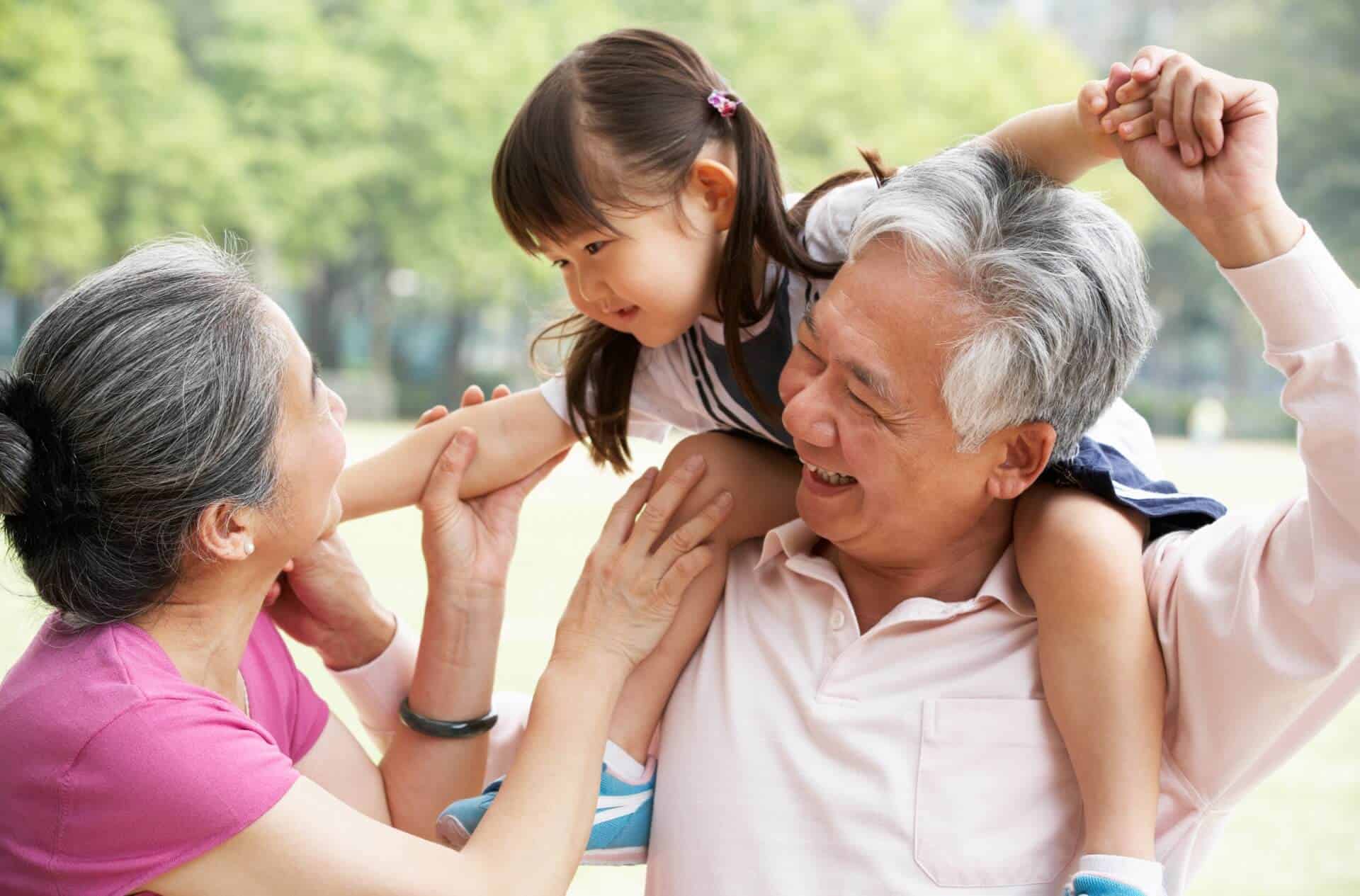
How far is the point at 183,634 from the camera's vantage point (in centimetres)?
146

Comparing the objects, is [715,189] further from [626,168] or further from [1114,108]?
[1114,108]

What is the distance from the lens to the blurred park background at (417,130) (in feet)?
62.9

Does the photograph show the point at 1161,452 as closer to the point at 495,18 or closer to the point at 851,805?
the point at 495,18

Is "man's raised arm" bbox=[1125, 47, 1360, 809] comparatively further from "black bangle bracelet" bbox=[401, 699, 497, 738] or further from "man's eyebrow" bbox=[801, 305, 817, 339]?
"black bangle bracelet" bbox=[401, 699, 497, 738]

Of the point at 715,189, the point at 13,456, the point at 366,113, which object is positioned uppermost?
the point at 715,189

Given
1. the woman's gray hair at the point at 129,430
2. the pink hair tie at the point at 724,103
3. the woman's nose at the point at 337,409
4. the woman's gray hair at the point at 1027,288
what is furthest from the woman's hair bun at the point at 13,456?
the pink hair tie at the point at 724,103

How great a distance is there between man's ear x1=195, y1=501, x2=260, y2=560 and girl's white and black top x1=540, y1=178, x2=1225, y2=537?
699 millimetres

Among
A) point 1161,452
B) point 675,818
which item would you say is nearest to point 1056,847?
point 675,818

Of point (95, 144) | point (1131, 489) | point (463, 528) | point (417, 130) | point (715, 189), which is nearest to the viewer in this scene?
point (1131, 489)

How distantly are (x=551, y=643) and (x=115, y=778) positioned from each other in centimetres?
360

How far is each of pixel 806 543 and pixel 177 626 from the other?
2.60 feet

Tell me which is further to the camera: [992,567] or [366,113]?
[366,113]

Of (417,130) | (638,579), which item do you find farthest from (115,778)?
(417,130)

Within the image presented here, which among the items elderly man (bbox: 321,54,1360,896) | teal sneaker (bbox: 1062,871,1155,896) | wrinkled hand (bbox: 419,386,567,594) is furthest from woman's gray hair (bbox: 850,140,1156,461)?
wrinkled hand (bbox: 419,386,567,594)
